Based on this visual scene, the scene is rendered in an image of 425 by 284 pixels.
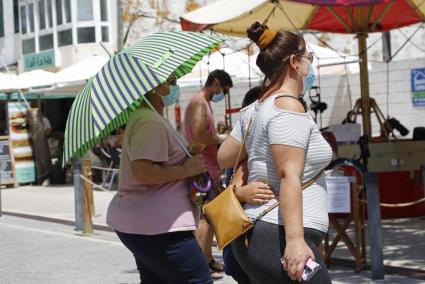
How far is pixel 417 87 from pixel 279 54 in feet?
46.7

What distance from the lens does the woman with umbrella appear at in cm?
414

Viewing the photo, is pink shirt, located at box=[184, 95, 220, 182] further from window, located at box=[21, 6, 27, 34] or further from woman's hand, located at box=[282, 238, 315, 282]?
window, located at box=[21, 6, 27, 34]

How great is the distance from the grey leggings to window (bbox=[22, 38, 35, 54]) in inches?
1036

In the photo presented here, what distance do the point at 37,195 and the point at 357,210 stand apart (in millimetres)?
10704

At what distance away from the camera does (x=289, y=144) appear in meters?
3.19

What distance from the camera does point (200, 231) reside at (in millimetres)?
7176

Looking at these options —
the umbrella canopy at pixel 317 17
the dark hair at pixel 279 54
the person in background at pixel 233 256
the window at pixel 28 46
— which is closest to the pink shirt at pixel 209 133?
the person in background at pixel 233 256

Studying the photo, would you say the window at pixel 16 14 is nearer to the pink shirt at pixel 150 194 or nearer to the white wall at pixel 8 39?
the white wall at pixel 8 39

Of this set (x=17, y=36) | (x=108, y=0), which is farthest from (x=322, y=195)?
(x=17, y=36)

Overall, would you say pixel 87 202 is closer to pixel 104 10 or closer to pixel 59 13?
pixel 104 10

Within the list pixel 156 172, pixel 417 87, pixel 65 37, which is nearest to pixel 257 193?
pixel 156 172

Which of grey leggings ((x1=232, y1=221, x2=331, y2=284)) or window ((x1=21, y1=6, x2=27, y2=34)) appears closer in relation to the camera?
grey leggings ((x1=232, y1=221, x2=331, y2=284))

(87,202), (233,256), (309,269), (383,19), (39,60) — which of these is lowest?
(87,202)

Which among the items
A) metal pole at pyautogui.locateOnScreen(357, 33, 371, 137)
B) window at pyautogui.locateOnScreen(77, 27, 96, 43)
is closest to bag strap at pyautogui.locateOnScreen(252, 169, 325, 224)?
metal pole at pyautogui.locateOnScreen(357, 33, 371, 137)
